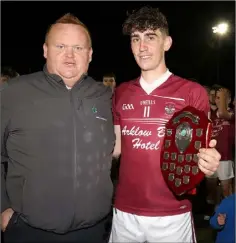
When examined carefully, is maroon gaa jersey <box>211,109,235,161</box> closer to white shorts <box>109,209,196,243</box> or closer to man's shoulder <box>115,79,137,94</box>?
man's shoulder <box>115,79,137,94</box>

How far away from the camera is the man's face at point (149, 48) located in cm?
230

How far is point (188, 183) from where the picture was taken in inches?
76.9

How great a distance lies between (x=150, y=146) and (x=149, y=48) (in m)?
0.61

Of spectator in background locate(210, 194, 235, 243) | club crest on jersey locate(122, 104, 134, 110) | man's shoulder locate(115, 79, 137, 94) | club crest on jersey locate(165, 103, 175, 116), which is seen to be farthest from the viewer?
spectator in background locate(210, 194, 235, 243)

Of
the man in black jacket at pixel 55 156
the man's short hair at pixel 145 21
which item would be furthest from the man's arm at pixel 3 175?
the man's short hair at pixel 145 21

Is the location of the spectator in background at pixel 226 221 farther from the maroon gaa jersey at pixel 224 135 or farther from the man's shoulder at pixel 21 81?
the maroon gaa jersey at pixel 224 135

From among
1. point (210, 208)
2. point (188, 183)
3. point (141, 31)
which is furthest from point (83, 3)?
point (188, 183)

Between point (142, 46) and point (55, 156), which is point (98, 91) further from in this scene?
point (55, 156)

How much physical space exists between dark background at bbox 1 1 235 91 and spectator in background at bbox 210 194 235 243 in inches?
268

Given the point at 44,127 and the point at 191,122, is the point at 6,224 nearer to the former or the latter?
the point at 44,127

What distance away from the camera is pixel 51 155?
83.1 inches

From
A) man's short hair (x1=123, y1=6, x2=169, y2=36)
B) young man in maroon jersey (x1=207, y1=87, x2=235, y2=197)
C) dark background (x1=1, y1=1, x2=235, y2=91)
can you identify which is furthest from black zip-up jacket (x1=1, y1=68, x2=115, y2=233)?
dark background (x1=1, y1=1, x2=235, y2=91)

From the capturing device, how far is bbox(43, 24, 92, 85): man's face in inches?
89.0

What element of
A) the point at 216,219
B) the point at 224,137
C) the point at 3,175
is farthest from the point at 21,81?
the point at 224,137
